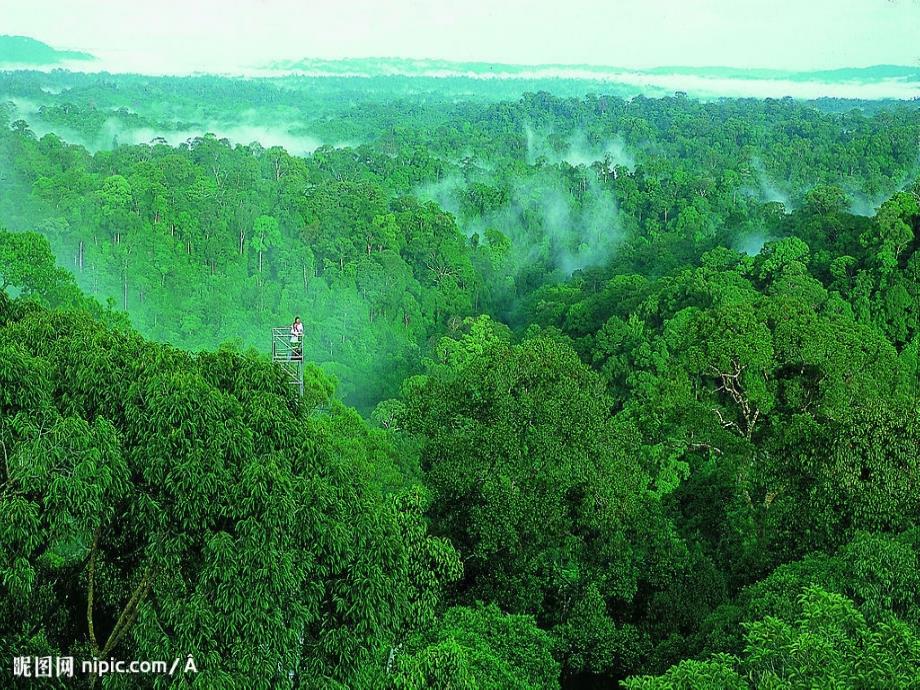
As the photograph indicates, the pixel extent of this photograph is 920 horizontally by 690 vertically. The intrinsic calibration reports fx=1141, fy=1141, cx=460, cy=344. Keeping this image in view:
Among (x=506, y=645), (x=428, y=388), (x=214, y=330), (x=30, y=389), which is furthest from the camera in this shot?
(x=214, y=330)

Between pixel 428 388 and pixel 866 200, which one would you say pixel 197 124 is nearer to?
pixel 866 200

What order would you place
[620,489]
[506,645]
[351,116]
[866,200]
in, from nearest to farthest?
[506,645] → [620,489] → [866,200] → [351,116]

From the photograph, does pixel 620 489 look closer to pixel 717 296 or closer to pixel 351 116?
pixel 717 296

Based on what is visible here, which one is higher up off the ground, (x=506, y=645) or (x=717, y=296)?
(x=717, y=296)

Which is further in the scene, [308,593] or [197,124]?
[197,124]

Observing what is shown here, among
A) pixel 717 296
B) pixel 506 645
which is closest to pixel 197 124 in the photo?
pixel 717 296

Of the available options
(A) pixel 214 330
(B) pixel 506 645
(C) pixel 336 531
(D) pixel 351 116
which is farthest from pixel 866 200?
(C) pixel 336 531

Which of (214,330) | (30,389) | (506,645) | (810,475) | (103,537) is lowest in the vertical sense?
(214,330)
